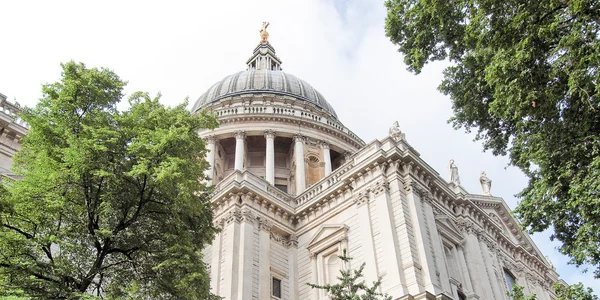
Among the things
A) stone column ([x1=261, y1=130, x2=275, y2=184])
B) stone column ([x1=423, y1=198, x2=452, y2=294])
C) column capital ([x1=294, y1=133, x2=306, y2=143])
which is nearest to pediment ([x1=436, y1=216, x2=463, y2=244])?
stone column ([x1=423, y1=198, x2=452, y2=294])

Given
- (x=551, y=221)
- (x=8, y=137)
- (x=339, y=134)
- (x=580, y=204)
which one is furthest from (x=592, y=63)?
(x=339, y=134)

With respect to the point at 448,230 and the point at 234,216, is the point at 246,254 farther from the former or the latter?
the point at 448,230

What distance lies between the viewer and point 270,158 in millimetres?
36281

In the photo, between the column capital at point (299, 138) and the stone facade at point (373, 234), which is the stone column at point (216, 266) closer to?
the stone facade at point (373, 234)

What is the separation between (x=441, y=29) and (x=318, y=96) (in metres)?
32.7

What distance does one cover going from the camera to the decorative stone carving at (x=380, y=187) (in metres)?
21.9

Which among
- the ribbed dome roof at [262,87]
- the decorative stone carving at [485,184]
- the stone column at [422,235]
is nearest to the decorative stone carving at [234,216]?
the stone column at [422,235]

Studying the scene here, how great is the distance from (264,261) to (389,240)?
5.89 metres

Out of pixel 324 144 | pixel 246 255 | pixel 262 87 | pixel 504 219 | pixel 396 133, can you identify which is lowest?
pixel 246 255

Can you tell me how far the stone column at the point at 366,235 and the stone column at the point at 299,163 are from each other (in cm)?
1122

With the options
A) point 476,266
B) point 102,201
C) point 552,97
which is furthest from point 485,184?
point 102,201

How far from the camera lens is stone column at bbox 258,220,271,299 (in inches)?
848

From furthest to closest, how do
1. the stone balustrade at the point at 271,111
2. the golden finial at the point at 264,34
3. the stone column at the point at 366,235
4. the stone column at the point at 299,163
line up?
the golden finial at the point at 264,34 → the stone balustrade at the point at 271,111 → the stone column at the point at 299,163 → the stone column at the point at 366,235

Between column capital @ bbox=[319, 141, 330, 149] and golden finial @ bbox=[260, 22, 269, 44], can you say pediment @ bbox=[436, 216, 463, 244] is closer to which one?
column capital @ bbox=[319, 141, 330, 149]
